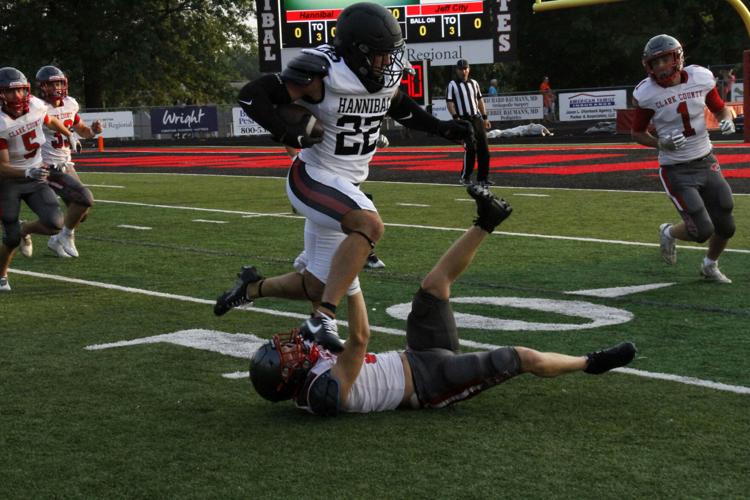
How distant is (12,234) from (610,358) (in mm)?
5441

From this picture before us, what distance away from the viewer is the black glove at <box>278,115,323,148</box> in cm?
508

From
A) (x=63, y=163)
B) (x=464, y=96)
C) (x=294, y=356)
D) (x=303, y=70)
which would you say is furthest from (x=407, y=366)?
(x=464, y=96)

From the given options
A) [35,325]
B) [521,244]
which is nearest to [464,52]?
[521,244]

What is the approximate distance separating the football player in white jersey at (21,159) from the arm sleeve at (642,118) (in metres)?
4.62

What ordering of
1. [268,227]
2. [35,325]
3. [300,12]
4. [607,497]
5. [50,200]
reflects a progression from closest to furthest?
[607,497]
[35,325]
[50,200]
[268,227]
[300,12]

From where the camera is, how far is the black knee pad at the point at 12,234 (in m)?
8.72

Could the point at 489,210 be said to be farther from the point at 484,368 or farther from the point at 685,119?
the point at 685,119

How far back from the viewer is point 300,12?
28.3 meters

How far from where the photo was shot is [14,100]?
9.17 m

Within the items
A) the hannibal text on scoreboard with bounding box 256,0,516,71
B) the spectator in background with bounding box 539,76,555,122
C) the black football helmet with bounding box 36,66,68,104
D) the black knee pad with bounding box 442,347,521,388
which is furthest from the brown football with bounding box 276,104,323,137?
the spectator in background with bounding box 539,76,555,122

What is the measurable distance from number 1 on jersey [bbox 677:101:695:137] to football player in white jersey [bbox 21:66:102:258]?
503 centimetres

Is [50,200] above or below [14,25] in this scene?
below

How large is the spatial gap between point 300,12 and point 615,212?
1709 cm

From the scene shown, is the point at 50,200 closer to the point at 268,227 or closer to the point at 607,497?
the point at 268,227
